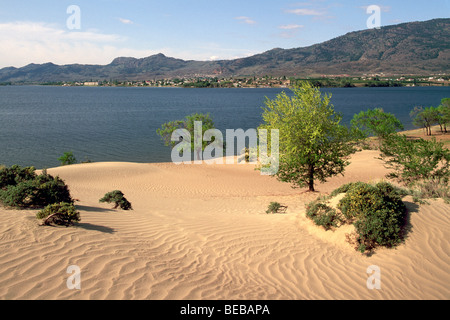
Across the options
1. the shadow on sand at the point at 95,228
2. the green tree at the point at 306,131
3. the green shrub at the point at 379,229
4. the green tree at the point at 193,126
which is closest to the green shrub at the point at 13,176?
the shadow on sand at the point at 95,228

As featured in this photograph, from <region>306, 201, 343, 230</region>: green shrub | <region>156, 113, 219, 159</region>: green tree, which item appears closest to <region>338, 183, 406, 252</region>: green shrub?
<region>306, 201, 343, 230</region>: green shrub

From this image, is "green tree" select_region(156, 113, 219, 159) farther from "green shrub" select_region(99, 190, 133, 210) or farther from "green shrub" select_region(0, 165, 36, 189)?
"green shrub" select_region(0, 165, 36, 189)

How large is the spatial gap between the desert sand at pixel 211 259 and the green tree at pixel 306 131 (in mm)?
6543

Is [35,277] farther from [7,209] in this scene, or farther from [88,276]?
[7,209]

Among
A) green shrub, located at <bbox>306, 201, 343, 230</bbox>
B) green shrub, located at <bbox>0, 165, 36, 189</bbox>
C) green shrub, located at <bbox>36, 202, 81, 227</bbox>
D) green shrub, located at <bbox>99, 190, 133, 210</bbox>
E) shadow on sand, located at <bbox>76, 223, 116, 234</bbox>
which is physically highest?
green shrub, located at <bbox>0, 165, 36, 189</bbox>

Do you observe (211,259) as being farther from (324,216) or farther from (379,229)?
(379,229)

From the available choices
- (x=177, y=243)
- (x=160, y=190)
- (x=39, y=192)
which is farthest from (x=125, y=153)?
(x=177, y=243)

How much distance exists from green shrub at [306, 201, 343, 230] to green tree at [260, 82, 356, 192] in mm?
6916

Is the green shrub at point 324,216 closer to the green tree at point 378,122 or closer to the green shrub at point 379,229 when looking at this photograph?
the green shrub at point 379,229

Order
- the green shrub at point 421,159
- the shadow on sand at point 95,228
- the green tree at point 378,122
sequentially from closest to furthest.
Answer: the shadow on sand at point 95,228, the green shrub at point 421,159, the green tree at point 378,122

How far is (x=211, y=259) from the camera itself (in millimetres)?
7453

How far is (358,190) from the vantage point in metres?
9.02

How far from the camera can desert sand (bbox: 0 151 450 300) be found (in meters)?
5.60

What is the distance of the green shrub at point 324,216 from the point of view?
9.21 m
